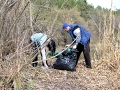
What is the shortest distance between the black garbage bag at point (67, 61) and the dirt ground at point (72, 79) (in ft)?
0.65

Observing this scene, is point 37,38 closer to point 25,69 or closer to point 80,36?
point 25,69

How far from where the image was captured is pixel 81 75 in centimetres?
765

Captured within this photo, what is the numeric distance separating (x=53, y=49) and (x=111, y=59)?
1.85 m

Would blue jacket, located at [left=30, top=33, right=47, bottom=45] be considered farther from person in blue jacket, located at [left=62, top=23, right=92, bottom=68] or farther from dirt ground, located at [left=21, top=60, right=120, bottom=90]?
person in blue jacket, located at [left=62, top=23, right=92, bottom=68]

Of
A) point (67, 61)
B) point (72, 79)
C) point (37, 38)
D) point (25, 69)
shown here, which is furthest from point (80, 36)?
point (25, 69)

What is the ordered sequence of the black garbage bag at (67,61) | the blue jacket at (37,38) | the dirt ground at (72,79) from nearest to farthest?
the blue jacket at (37,38)
the dirt ground at (72,79)
the black garbage bag at (67,61)

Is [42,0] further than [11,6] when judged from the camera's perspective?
Yes

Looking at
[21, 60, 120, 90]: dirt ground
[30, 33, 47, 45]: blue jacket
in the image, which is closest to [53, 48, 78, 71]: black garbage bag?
[21, 60, 120, 90]: dirt ground

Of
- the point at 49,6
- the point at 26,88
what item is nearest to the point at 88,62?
the point at 26,88

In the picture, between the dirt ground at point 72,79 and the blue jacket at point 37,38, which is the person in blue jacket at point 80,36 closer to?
the dirt ground at point 72,79

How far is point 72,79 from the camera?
7.00 meters

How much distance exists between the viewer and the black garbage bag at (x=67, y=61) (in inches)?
317

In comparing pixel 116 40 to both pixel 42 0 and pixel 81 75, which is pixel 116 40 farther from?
pixel 42 0

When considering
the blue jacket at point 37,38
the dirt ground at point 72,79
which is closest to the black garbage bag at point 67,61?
the dirt ground at point 72,79
